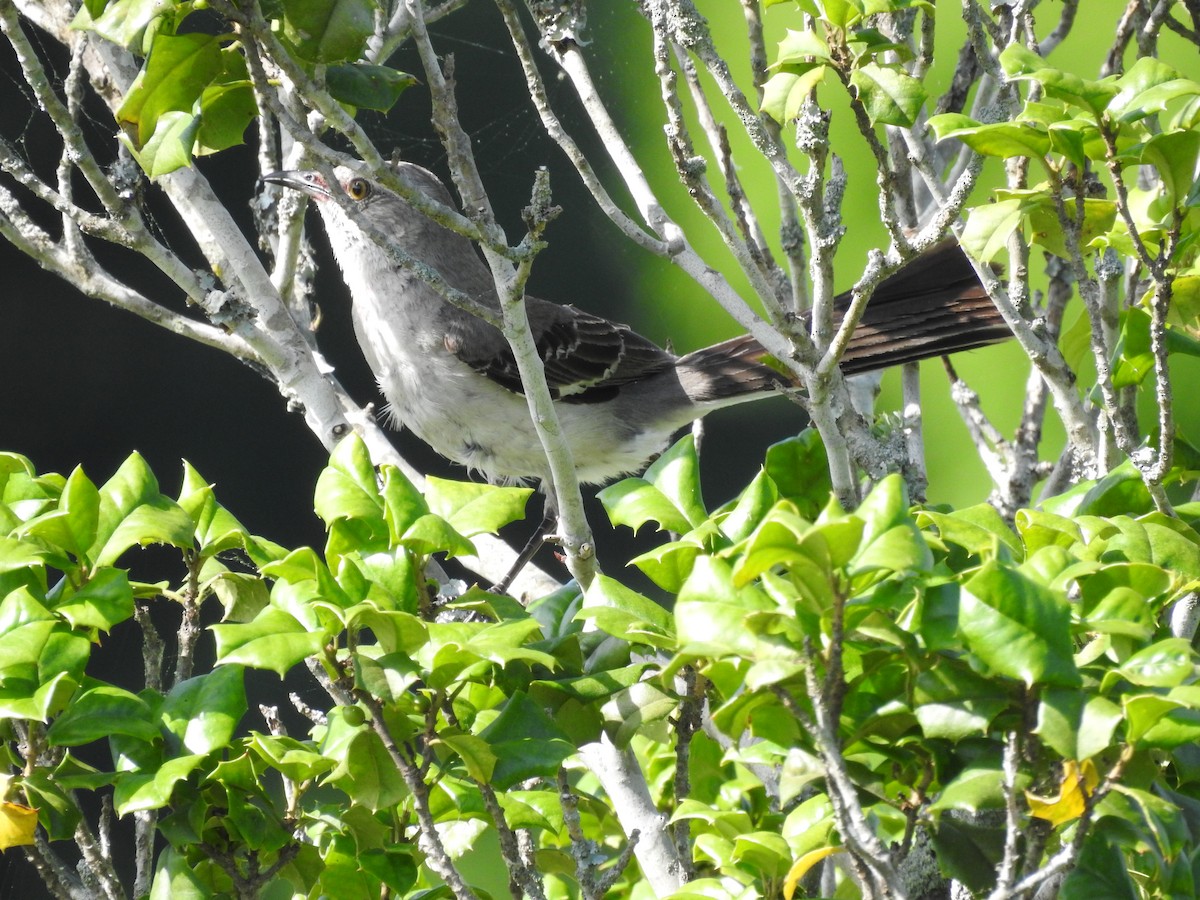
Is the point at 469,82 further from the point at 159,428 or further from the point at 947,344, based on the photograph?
the point at 947,344

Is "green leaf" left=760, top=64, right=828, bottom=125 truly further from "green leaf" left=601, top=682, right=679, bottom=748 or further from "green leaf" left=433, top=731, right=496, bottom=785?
"green leaf" left=433, top=731, right=496, bottom=785

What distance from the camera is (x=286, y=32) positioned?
148cm

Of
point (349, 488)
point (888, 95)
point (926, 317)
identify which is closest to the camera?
point (349, 488)

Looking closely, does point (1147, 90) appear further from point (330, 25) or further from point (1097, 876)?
point (330, 25)

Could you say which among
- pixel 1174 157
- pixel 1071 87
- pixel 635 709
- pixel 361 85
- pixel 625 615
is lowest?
pixel 635 709

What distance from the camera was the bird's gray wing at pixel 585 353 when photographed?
Answer: 13.0 feet

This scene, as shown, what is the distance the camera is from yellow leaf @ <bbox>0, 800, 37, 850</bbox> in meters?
0.99

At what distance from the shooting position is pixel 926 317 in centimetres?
312

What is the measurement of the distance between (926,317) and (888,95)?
1.87 m

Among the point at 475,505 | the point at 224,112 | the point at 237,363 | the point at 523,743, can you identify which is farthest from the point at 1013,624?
the point at 237,363

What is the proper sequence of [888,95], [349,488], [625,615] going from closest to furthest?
[625,615], [349,488], [888,95]

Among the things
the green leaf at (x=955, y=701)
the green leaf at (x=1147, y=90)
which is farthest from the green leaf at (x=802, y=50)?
the green leaf at (x=955, y=701)

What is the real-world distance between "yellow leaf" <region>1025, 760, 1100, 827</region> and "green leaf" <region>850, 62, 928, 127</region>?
738mm

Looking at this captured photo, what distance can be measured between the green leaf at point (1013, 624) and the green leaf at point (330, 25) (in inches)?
40.1
